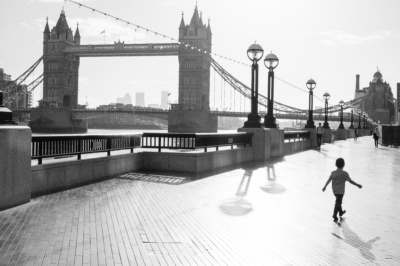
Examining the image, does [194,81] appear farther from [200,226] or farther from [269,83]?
[200,226]

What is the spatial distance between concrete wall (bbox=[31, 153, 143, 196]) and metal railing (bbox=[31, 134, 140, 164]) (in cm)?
37

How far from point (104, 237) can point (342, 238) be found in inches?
130

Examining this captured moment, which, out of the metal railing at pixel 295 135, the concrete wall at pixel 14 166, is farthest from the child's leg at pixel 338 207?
the metal railing at pixel 295 135

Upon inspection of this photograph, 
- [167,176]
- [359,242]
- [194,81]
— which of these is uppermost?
[194,81]

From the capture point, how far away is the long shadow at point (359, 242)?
16.1 ft

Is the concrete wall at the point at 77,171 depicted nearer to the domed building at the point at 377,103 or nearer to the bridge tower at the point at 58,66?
the bridge tower at the point at 58,66

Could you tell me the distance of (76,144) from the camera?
10.3 meters

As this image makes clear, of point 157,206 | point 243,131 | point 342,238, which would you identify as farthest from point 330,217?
point 243,131

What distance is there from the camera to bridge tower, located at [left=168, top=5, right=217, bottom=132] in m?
90.1

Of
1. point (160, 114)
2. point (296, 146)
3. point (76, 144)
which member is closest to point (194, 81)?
point (160, 114)

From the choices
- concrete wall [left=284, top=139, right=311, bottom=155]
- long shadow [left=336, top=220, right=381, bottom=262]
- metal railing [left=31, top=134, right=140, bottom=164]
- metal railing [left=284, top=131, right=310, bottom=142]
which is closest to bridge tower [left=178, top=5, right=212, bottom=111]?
metal railing [left=284, top=131, right=310, bottom=142]

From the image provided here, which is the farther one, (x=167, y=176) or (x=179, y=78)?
(x=179, y=78)

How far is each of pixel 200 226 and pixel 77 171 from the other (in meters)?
4.67

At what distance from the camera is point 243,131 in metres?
16.9
